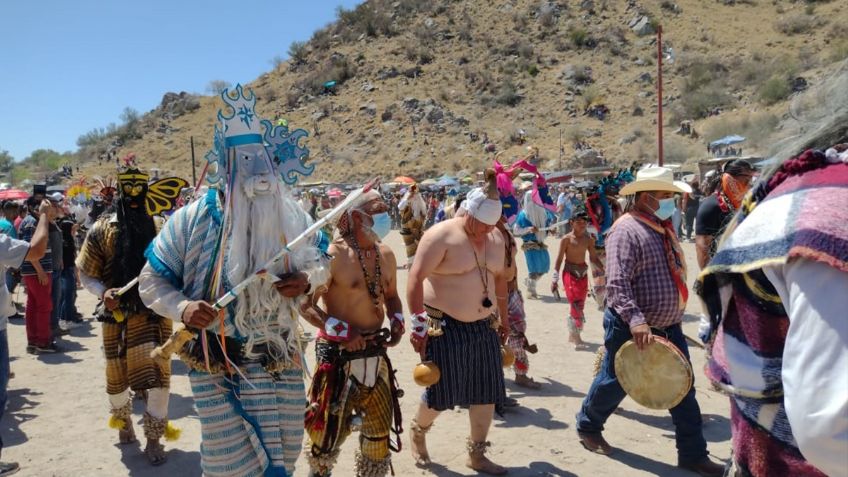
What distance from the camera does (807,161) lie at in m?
1.57

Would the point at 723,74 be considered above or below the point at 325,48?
below

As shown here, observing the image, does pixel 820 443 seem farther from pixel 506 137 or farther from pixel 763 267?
pixel 506 137

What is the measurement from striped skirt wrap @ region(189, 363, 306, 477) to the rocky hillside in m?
33.9

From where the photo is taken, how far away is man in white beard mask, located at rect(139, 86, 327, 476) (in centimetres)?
322

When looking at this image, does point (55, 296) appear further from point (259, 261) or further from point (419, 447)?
point (259, 261)

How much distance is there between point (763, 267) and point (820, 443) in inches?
14.9

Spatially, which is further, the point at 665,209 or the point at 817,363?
the point at 665,209

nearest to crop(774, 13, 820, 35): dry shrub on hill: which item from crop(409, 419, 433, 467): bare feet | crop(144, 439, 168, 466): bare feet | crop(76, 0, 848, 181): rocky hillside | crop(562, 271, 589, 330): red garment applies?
crop(76, 0, 848, 181): rocky hillside

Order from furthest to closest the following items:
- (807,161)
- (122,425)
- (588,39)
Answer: (588,39) → (122,425) → (807,161)

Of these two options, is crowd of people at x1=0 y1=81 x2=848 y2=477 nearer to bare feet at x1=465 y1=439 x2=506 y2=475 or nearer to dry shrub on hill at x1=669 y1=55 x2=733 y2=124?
bare feet at x1=465 y1=439 x2=506 y2=475

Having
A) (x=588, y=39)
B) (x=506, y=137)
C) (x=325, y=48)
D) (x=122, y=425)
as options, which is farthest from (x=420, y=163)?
(x=122, y=425)

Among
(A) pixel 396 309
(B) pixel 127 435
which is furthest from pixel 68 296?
(A) pixel 396 309

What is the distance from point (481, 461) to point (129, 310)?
9.27ft

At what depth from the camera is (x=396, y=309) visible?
14.3 ft
